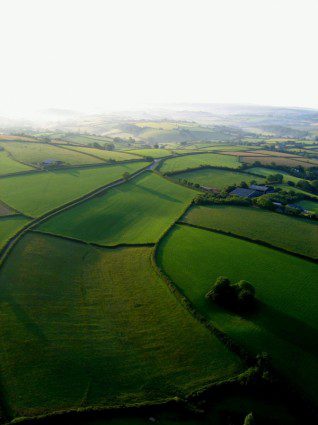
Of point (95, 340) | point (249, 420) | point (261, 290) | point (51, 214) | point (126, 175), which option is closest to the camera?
point (249, 420)

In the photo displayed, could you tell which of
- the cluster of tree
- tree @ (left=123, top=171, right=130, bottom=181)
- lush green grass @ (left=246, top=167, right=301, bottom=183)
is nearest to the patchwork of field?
lush green grass @ (left=246, top=167, right=301, bottom=183)

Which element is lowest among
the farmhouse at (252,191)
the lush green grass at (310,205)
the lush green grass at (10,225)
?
the lush green grass at (10,225)

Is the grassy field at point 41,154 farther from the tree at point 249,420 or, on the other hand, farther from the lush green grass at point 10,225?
the tree at point 249,420

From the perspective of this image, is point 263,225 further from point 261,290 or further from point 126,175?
point 126,175

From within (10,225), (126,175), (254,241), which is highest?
(126,175)

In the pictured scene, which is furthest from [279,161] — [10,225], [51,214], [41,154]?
[10,225]

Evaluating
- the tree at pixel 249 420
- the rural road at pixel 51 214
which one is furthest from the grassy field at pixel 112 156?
the tree at pixel 249 420

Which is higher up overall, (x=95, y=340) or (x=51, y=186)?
(x=51, y=186)
